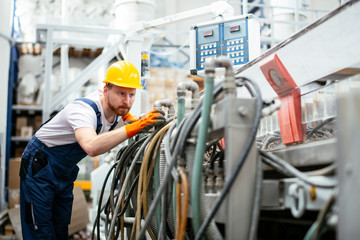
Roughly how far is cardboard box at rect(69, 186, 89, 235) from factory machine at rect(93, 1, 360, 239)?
8.14ft

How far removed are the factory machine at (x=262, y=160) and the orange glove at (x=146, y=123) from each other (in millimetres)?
100

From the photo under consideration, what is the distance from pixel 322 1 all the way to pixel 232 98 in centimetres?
1009

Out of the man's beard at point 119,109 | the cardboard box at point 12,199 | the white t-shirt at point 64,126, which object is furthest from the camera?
the cardboard box at point 12,199

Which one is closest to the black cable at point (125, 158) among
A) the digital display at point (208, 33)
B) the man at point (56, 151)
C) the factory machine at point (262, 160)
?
the factory machine at point (262, 160)

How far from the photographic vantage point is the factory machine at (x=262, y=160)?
2.81 ft

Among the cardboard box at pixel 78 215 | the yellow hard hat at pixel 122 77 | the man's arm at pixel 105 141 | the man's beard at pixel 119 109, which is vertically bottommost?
the cardboard box at pixel 78 215

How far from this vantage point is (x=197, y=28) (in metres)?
3.11

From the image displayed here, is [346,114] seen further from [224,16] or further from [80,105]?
[224,16]

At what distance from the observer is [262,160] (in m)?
1.21

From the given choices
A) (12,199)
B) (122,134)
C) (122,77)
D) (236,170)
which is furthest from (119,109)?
(12,199)

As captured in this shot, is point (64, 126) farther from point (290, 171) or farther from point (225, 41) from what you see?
point (290, 171)

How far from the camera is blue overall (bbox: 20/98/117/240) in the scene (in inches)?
88.9

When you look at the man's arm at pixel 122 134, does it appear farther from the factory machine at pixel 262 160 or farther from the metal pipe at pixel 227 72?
the metal pipe at pixel 227 72

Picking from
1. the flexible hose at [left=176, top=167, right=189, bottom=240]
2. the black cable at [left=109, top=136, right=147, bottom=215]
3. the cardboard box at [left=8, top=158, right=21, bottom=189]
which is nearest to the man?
the black cable at [left=109, top=136, right=147, bottom=215]
